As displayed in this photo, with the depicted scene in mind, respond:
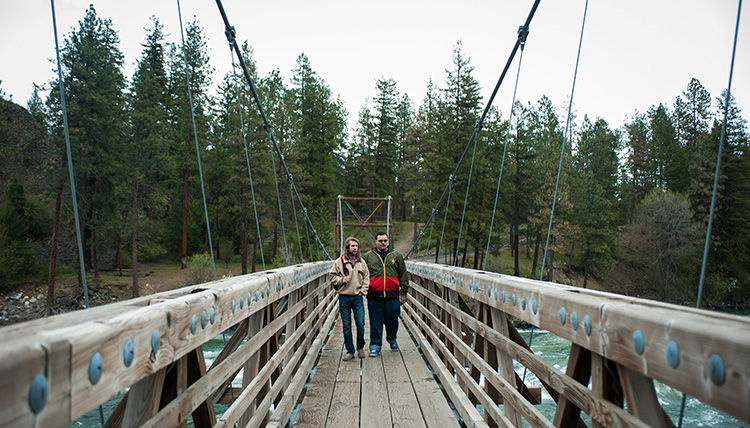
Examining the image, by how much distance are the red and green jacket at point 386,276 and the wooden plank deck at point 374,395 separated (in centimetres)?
66

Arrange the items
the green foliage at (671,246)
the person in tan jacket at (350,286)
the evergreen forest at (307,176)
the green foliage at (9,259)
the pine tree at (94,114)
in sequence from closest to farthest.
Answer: the person in tan jacket at (350,286) → the pine tree at (94,114) → the green foliage at (9,259) → the evergreen forest at (307,176) → the green foliage at (671,246)

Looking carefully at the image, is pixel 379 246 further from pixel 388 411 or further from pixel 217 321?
pixel 217 321

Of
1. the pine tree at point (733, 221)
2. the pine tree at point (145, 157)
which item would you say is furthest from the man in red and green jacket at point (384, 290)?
the pine tree at point (733, 221)

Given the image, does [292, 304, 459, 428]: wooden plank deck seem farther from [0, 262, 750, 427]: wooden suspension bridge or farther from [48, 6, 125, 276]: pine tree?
[48, 6, 125, 276]: pine tree

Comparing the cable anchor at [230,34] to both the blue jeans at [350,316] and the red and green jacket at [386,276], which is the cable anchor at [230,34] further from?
the blue jeans at [350,316]

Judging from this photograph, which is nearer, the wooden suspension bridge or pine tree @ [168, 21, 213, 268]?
the wooden suspension bridge

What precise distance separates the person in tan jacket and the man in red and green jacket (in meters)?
Result: 0.17

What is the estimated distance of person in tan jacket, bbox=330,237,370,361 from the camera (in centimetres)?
469

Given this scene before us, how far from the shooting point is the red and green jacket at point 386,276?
493 centimetres

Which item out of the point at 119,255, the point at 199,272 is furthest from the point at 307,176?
the point at 119,255

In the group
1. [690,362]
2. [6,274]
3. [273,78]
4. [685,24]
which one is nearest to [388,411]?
[690,362]

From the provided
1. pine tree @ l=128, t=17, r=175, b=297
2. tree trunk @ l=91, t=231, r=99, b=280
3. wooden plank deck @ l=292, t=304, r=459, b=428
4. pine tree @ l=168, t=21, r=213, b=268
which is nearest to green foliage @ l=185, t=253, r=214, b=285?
pine tree @ l=128, t=17, r=175, b=297

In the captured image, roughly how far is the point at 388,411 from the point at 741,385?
103 inches

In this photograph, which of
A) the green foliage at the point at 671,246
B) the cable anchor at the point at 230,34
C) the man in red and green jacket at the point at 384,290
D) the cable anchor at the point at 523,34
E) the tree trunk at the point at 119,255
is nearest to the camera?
the man in red and green jacket at the point at 384,290
